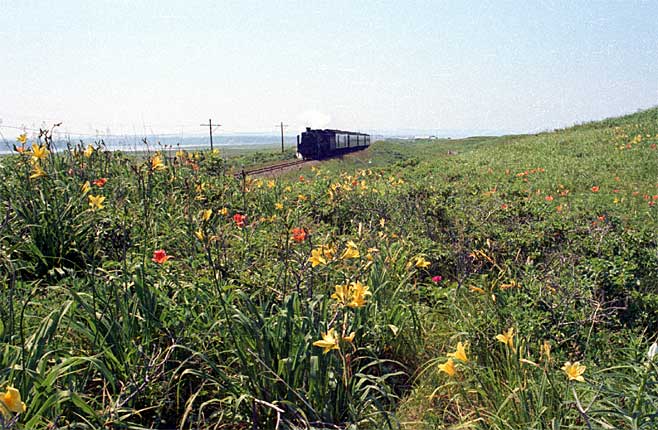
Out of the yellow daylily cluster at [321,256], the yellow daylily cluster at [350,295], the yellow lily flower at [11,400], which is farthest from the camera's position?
the yellow daylily cluster at [321,256]

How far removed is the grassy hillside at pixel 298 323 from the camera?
7.37 feet

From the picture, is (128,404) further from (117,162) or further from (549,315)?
(117,162)

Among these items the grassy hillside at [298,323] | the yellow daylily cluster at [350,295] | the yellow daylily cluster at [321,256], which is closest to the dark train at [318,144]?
the grassy hillside at [298,323]

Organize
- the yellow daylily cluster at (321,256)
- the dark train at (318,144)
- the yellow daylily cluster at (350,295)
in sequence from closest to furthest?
1. the yellow daylily cluster at (350,295)
2. the yellow daylily cluster at (321,256)
3. the dark train at (318,144)

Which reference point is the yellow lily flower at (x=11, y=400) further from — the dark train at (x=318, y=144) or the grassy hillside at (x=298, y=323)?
the dark train at (x=318, y=144)

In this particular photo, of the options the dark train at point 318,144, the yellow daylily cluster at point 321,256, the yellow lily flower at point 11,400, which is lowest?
the yellow lily flower at point 11,400

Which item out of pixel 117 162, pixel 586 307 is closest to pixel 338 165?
pixel 117 162

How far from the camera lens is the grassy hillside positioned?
2246 mm

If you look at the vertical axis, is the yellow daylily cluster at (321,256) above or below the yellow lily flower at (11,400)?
above

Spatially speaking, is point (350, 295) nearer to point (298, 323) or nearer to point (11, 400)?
point (298, 323)

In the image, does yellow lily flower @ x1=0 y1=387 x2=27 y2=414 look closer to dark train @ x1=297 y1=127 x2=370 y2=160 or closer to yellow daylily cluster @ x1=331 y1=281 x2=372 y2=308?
yellow daylily cluster @ x1=331 y1=281 x2=372 y2=308

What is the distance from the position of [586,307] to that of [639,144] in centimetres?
1288

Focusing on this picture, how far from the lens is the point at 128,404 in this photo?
2281mm

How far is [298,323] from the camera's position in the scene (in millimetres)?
2666
